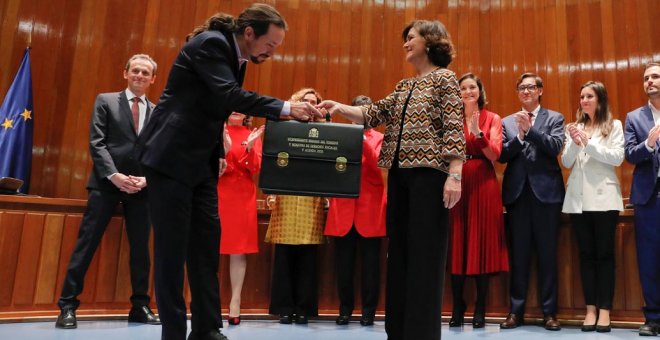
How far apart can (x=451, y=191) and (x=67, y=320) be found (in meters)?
2.55

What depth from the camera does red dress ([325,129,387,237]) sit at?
12.7 ft

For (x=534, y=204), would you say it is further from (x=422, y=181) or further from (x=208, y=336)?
(x=208, y=336)

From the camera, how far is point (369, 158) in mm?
3961

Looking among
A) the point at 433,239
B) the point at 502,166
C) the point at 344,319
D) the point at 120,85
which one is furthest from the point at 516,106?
the point at 120,85

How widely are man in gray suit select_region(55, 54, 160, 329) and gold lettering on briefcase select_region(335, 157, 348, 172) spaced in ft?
6.02

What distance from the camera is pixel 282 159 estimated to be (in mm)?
2203

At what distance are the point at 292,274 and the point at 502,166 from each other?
2291 millimetres

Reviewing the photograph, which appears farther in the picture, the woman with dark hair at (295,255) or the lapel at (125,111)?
the woman with dark hair at (295,255)

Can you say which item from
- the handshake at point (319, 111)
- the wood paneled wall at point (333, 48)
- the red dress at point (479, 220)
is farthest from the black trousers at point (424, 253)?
the wood paneled wall at point (333, 48)

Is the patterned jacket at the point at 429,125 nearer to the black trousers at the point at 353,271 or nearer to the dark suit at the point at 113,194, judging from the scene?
the black trousers at the point at 353,271

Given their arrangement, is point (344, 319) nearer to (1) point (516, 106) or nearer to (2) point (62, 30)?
(1) point (516, 106)

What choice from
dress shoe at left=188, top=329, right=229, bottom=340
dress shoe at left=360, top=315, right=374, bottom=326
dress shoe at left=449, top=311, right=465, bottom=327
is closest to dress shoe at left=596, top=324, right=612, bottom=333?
dress shoe at left=449, top=311, right=465, bottom=327

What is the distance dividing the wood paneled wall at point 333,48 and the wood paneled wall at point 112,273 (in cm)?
92

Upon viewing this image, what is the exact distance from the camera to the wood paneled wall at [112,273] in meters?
3.57
